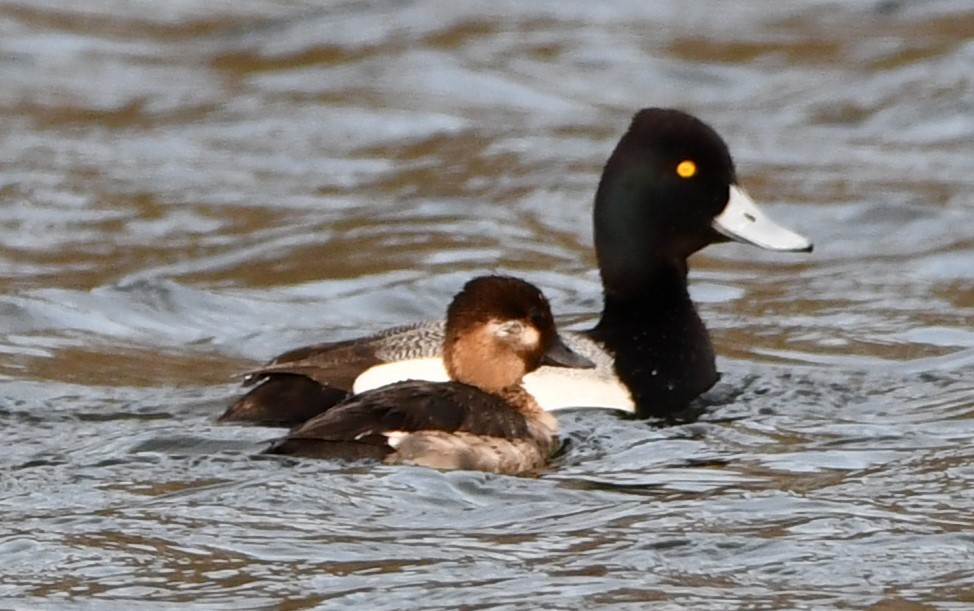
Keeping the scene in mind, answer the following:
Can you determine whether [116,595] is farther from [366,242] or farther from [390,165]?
[390,165]

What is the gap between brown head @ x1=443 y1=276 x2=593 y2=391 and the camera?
816 cm

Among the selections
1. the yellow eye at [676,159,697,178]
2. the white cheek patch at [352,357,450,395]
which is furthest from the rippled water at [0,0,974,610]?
the yellow eye at [676,159,697,178]

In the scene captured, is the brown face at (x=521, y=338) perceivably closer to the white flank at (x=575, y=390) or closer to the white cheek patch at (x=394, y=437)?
the white flank at (x=575, y=390)

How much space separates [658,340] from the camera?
30.0 ft

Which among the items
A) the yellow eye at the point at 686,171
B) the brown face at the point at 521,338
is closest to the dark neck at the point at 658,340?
the yellow eye at the point at 686,171

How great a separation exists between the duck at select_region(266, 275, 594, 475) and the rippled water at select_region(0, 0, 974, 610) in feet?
0.37

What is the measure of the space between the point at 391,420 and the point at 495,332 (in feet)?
2.63

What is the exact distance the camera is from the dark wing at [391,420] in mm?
7430

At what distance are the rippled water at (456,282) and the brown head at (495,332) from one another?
14.8 inches

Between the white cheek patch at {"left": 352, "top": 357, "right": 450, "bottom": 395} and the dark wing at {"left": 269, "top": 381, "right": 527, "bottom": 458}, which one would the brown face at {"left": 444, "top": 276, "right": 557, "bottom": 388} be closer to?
the white cheek patch at {"left": 352, "top": 357, "right": 450, "bottom": 395}

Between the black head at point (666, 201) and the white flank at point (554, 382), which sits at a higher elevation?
the black head at point (666, 201)

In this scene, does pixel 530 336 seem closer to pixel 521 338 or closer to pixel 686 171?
pixel 521 338

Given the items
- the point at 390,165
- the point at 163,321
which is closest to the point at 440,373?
the point at 163,321

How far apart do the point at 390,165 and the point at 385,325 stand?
4.02 m
